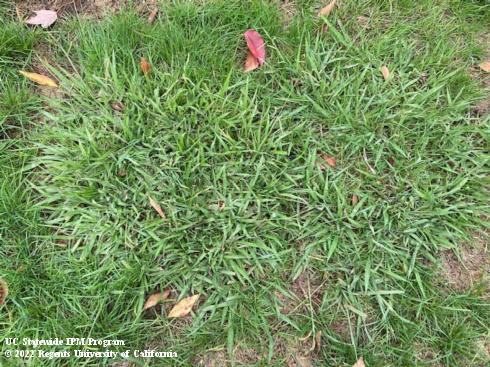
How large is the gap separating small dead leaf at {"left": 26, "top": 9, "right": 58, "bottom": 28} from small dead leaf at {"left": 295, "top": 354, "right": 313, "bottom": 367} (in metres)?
2.23

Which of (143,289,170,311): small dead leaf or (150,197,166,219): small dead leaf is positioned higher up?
(150,197,166,219): small dead leaf

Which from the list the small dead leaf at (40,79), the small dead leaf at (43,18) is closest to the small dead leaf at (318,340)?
the small dead leaf at (40,79)

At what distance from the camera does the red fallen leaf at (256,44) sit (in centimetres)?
248

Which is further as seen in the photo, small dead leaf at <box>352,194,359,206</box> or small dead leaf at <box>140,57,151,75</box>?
small dead leaf at <box>140,57,151,75</box>

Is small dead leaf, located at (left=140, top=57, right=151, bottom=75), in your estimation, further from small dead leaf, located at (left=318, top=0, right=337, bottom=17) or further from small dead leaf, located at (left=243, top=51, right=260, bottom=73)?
small dead leaf, located at (left=318, top=0, right=337, bottom=17)

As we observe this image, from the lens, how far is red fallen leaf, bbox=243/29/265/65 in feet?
8.13

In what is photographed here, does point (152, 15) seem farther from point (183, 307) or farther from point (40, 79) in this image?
point (183, 307)

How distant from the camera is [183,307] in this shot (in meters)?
2.16

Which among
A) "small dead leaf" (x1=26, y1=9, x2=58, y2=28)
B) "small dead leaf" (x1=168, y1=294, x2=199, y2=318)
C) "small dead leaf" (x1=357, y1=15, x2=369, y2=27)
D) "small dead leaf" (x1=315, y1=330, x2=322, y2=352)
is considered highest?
"small dead leaf" (x1=26, y1=9, x2=58, y2=28)

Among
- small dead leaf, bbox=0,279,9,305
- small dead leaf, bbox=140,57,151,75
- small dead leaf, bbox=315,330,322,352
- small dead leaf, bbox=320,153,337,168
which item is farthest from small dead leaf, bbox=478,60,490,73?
small dead leaf, bbox=0,279,9,305

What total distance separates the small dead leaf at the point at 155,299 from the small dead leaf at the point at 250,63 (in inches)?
48.8

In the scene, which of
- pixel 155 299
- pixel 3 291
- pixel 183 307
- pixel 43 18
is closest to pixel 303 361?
pixel 183 307

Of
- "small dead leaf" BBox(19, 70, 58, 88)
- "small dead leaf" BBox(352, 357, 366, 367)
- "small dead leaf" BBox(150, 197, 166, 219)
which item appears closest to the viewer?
"small dead leaf" BBox(352, 357, 366, 367)

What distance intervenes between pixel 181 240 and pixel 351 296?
0.86 m
